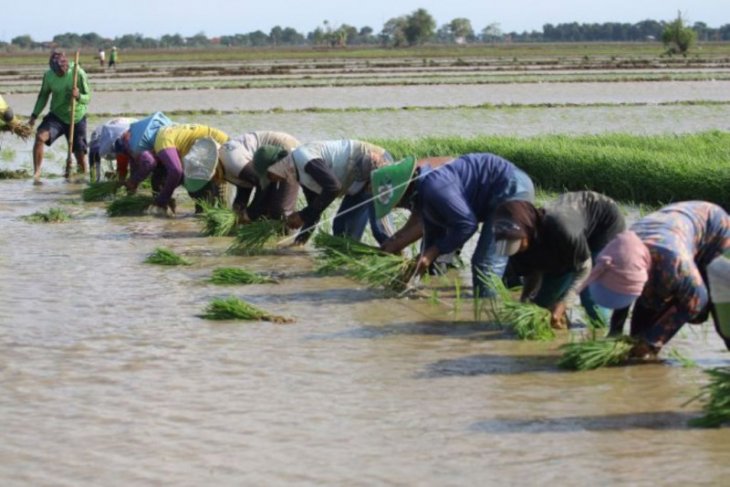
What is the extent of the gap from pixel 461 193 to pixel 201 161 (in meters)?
3.73

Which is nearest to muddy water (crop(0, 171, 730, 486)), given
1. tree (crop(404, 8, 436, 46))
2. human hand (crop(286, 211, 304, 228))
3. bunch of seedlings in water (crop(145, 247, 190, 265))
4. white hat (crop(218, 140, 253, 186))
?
bunch of seedlings in water (crop(145, 247, 190, 265))

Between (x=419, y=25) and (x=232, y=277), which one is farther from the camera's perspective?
(x=419, y=25)

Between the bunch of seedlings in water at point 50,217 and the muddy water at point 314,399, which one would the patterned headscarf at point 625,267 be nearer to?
the muddy water at point 314,399

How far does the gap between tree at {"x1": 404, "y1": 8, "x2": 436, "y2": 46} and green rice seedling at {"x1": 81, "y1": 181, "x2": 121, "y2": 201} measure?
102181mm

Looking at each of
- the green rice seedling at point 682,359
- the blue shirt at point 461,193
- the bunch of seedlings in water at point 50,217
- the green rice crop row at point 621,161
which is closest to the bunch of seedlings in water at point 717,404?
the green rice seedling at point 682,359

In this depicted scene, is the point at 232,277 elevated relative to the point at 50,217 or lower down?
elevated

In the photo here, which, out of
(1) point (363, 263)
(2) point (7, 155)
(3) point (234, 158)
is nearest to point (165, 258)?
(3) point (234, 158)

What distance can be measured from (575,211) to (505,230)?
0.43 meters

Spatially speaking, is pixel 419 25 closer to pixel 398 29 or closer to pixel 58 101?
pixel 398 29

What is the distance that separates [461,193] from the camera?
25.2 ft

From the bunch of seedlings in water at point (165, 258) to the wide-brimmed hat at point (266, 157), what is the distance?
2.98ft

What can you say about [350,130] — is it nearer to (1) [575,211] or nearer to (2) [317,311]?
(2) [317,311]

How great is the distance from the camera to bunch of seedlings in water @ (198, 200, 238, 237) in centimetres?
1092

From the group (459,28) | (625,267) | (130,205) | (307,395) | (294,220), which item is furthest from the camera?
(459,28)
